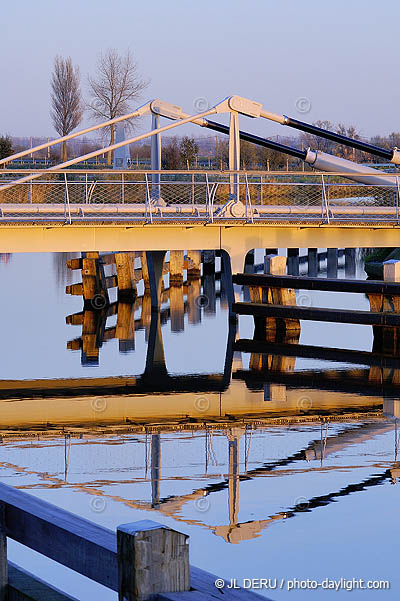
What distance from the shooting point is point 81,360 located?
17125 millimetres

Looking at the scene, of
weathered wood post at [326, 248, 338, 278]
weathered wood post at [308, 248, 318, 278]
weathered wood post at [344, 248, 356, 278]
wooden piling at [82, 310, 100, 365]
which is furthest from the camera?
weathered wood post at [308, 248, 318, 278]

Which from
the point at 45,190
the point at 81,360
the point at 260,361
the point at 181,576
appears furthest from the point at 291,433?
the point at 45,190

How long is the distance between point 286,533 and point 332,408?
5.22 m

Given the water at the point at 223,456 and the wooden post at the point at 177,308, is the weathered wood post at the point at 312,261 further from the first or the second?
the water at the point at 223,456

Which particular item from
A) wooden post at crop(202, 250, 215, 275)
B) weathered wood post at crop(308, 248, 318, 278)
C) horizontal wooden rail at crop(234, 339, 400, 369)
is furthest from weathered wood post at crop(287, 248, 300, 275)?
horizontal wooden rail at crop(234, 339, 400, 369)

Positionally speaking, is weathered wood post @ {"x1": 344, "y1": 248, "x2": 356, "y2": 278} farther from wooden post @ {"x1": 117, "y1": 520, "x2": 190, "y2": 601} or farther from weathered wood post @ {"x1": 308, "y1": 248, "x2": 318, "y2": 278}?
wooden post @ {"x1": 117, "y1": 520, "x2": 190, "y2": 601}

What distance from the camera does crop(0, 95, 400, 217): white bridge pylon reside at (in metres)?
20.9

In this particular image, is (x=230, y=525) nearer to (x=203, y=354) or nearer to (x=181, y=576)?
(x=181, y=576)

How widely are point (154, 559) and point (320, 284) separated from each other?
15592mm

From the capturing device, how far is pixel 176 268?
2800cm

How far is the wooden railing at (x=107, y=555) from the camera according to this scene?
3150mm

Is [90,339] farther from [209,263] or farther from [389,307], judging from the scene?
[209,263]

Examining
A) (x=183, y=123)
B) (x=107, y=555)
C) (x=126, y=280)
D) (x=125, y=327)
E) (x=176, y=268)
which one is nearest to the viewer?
(x=107, y=555)

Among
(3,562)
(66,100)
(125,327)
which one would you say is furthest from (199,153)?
(3,562)
